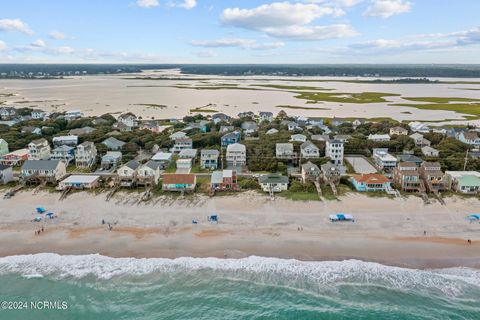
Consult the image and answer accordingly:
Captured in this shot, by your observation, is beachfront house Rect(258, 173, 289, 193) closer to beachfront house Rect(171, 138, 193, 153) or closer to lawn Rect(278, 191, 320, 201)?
lawn Rect(278, 191, 320, 201)

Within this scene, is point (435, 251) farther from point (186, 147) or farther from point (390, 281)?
point (186, 147)

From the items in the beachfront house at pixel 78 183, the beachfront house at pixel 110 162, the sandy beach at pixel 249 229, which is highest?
the beachfront house at pixel 110 162

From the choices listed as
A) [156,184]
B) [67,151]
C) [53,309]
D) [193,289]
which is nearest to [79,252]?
[53,309]

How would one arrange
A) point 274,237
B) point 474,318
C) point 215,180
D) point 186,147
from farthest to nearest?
1. point 186,147
2. point 215,180
3. point 274,237
4. point 474,318

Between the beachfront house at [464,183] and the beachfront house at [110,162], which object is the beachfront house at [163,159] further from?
the beachfront house at [464,183]

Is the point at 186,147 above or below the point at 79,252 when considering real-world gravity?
above

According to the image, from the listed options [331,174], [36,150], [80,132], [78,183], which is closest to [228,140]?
[331,174]

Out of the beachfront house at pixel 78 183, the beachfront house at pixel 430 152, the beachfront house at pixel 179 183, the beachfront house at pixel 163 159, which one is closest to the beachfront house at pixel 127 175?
the beachfront house at pixel 78 183
